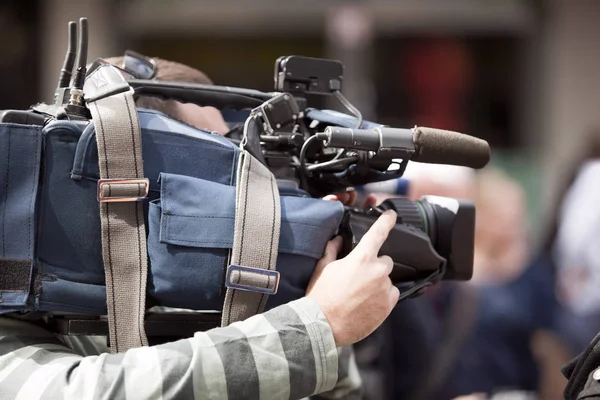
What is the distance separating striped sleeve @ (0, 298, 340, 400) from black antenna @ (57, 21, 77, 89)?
538 mm

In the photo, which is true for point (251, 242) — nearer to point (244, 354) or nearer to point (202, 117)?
point (244, 354)

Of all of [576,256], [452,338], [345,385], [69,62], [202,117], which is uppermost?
[69,62]

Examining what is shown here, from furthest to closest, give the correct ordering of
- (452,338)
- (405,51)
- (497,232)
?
1. (405,51)
2. (497,232)
3. (452,338)

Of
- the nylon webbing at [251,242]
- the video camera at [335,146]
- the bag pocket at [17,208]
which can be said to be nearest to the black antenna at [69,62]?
the video camera at [335,146]

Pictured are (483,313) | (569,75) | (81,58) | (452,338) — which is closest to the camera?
(81,58)

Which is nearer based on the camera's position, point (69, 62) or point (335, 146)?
point (335, 146)

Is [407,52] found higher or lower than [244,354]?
higher

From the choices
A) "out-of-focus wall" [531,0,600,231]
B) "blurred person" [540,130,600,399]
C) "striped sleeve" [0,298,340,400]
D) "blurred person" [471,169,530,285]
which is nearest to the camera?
"striped sleeve" [0,298,340,400]

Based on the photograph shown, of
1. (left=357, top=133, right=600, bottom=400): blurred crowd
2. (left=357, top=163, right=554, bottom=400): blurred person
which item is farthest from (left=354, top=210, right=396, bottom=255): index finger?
(left=357, top=163, right=554, bottom=400): blurred person

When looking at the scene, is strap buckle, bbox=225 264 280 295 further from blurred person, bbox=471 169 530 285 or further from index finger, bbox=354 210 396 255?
blurred person, bbox=471 169 530 285

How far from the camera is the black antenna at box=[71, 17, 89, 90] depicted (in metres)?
1.79

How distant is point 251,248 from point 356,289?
0.22 meters

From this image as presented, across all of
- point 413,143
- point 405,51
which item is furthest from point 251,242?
point 405,51

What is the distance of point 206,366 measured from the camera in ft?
5.11
